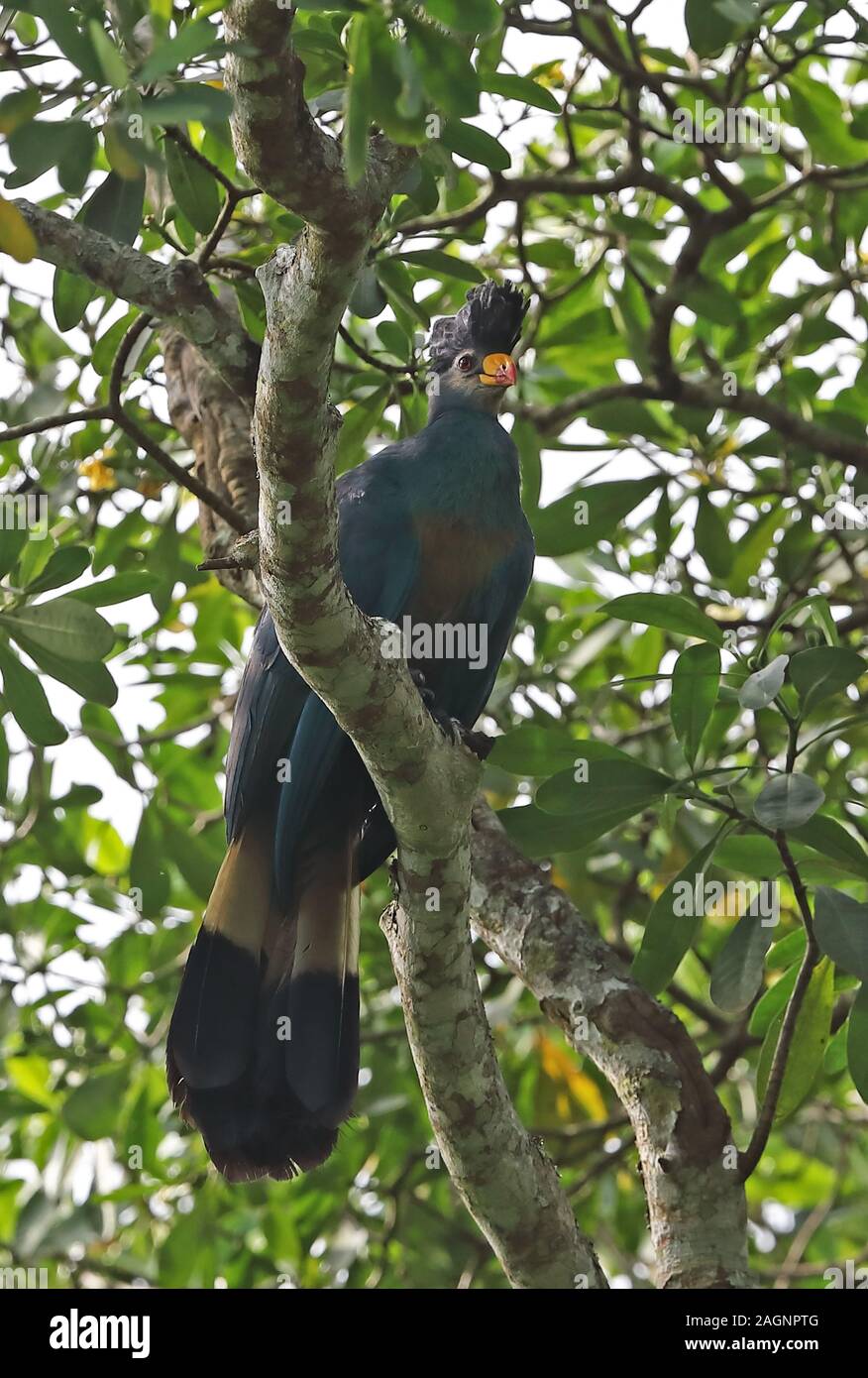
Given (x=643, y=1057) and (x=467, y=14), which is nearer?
(x=467, y=14)

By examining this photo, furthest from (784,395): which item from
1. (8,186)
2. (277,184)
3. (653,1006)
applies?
(277,184)

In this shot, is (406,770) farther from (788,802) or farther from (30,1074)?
(30,1074)

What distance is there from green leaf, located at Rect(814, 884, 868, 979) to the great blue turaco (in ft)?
2.65

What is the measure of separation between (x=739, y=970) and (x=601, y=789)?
17.3 inches

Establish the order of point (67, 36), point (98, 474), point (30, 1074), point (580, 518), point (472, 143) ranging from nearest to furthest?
point (67, 36) → point (472, 143) → point (580, 518) → point (98, 474) → point (30, 1074)

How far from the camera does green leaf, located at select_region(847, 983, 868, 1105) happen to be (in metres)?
2.64

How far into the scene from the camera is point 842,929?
8.25 feet

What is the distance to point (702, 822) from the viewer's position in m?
4.21

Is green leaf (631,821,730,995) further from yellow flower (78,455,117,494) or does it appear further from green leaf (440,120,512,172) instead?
yellow flower (78,455,117,494)

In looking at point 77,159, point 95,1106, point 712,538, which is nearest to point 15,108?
point 77,159

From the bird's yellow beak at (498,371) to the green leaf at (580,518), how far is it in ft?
1.20

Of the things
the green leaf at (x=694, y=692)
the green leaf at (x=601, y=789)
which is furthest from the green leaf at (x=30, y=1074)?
the green leaf at (x=694, y=692)

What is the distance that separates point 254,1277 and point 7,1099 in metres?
0.97

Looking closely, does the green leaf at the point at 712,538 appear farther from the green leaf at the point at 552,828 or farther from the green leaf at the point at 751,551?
the green leaf at the point at 552,828
